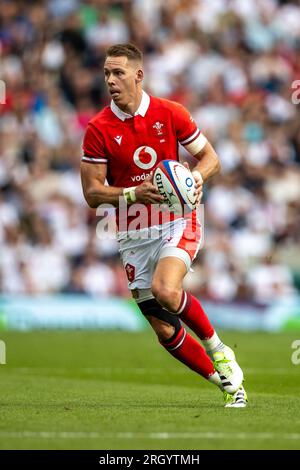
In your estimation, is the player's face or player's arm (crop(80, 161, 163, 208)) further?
the player's face

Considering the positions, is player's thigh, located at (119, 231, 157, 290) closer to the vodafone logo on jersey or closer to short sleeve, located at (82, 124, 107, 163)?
the vodafone logo on jersey

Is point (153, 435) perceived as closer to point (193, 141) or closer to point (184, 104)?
point (193, 141)

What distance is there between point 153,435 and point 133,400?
2.72m

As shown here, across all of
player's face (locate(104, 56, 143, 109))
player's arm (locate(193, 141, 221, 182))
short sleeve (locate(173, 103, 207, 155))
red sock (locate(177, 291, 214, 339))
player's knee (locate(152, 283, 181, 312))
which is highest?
player's face (locate(104, 56, 143, 109))

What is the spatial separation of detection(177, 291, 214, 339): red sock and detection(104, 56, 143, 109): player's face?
169cm

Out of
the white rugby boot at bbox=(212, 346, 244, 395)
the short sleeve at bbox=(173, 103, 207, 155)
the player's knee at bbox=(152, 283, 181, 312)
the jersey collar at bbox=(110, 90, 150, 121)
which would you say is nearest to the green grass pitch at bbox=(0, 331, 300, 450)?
the white rugby boot at bbox=(212, 346, 244, 395)

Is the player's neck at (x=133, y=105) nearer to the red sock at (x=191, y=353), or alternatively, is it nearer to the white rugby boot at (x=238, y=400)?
the red sock at (x=191, y=353)

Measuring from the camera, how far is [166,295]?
28.7ft

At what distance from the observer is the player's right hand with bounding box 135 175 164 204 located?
29.1ft

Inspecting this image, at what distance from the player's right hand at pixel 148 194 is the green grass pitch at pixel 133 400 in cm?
162

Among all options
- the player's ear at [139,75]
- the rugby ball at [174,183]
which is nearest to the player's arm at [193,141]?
the player's ear at [139,75]

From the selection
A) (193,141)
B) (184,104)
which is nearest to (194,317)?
(193,141)

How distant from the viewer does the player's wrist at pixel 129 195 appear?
900 cm

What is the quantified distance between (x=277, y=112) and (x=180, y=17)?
316 centimetres
